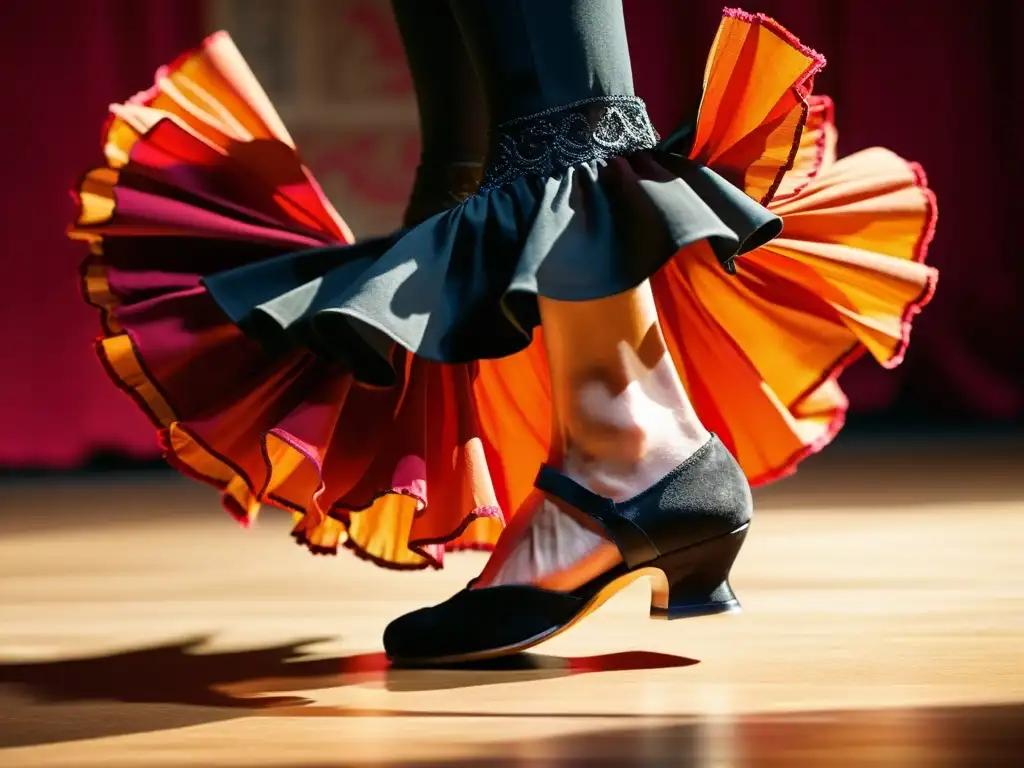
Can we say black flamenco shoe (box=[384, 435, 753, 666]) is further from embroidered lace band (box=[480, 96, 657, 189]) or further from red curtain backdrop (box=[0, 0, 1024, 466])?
red curtain backdrop (box=[0, 0, 1024, 466])

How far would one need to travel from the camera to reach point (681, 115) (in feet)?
10.2

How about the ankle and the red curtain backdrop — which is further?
the red curtain backdrop

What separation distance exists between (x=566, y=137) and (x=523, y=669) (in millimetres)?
337

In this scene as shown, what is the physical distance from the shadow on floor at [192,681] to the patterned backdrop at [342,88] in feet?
8.03

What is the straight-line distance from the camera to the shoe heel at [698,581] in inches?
34.6

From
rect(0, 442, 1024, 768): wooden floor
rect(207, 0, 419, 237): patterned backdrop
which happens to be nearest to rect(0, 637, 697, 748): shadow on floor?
rect(0, 442, 1024, 768): wooden floor

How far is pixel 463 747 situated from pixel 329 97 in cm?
286

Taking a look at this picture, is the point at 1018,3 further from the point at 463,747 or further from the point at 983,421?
the point at 463,747

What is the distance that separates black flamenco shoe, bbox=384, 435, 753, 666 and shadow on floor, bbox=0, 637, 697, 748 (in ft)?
0.06

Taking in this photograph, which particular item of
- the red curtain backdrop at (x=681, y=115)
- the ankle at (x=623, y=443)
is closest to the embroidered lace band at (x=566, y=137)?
the ankle at (x=623, y=443)

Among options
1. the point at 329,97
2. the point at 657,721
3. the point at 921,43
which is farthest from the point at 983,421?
the point at 657,721

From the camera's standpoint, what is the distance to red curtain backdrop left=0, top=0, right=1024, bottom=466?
115 inches

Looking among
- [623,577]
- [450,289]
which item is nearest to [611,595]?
[623,577]

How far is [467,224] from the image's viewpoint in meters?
0.89
